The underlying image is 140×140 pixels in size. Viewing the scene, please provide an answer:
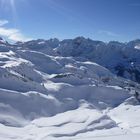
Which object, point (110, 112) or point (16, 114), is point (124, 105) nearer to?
point (110, 112)

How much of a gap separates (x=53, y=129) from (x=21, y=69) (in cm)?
9103

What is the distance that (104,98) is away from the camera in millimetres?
145500

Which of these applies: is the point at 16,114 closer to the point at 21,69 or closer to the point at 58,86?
the point at 58,86

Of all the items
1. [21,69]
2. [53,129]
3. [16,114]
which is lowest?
[53,129]

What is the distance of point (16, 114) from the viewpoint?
99375 millimetres

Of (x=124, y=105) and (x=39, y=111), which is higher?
(x=124, y=105)

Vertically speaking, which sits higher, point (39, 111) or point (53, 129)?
point (39, 111)

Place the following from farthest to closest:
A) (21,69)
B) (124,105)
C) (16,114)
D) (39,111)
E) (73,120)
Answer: (21,69), (124,105), (39,111), (16,114), (73,120)

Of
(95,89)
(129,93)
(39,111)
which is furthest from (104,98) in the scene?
(39,111)

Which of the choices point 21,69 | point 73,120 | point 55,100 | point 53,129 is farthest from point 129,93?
point 53,129

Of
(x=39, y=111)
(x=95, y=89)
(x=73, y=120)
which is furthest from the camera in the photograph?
(x=95, y=89)

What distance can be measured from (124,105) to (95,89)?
62.3 feet

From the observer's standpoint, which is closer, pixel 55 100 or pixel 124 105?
pixel 55 100

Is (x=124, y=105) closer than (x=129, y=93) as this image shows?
Yes
